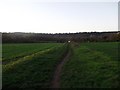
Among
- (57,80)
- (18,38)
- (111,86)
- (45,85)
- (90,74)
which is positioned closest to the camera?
(111,86)

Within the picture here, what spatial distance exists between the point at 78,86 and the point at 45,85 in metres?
1.99

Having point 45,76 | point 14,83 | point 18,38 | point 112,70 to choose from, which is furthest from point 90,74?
point 18,38

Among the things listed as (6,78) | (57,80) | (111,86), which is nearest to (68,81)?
(57,80)

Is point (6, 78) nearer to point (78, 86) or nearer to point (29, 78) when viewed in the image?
point (29, 78)

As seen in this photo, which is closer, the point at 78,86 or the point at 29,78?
the point at 78,86

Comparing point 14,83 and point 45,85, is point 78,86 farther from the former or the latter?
point 14,83

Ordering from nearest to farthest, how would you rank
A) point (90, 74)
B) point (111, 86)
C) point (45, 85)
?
point (111, 86) < point (45, 85) < point (90, 74)

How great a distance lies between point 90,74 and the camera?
701 inches

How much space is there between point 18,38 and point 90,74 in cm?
12241

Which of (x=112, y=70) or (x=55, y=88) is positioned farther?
(x=112, y=70)

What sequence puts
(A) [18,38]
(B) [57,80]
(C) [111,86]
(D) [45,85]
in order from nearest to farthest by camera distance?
1. (C) [111,86]
2. (D) [45,85]
3. (B) [57,80]
4. (A) [18,38]

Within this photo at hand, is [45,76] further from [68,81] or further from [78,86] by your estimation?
[78,86]

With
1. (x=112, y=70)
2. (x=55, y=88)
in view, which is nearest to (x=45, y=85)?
(x=55, y=88)

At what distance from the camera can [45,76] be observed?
707 inches
